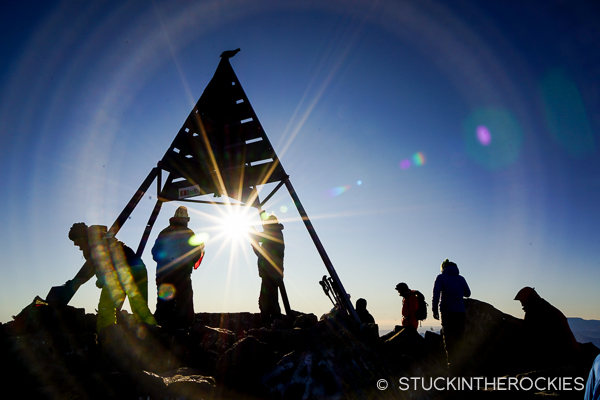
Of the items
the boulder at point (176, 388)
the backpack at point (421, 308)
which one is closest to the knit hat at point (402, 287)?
the backpack at point (421, 308)

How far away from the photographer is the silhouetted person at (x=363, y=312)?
29.5ft

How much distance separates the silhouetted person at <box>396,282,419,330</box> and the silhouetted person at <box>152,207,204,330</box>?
5.64 meters

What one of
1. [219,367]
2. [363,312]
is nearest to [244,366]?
[219,367]

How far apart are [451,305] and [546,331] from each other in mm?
1829

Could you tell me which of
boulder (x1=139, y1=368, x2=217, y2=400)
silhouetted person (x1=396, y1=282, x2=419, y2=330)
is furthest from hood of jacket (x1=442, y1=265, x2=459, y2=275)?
boulder (x1=139, y1=368, x2=217, y2=400)

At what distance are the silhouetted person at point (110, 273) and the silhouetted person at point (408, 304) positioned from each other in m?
6.46

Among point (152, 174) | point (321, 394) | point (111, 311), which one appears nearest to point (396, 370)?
point (321, 394)

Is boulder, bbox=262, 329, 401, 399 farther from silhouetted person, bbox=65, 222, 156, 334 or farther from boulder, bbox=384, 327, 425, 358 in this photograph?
silhouetted person, bbox=65, 222, 156, 334

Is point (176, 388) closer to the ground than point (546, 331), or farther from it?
farther from it

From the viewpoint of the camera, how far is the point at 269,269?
806cm

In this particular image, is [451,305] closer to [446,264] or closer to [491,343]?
[446,264]

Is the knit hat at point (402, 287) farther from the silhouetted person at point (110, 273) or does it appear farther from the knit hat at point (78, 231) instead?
the knit hat at point (78, 231)

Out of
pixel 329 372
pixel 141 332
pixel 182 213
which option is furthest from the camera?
pixel 182 213

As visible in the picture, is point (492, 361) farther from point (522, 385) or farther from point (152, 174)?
point (152, 174)
